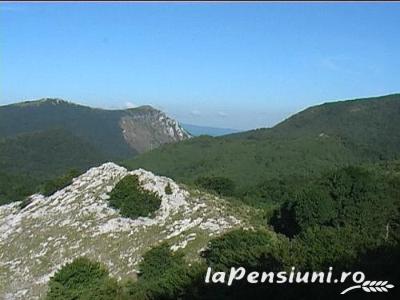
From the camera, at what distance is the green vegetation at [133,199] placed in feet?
134

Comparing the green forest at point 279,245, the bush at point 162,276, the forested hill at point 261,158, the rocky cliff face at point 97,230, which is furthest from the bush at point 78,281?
the forested hill at point 261,158

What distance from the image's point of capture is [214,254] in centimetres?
3322

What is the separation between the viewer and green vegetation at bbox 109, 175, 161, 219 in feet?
134

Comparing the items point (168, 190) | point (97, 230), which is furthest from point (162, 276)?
point (168, 190)

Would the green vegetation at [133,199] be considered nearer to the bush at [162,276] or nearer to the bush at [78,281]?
the bush at [162,276]

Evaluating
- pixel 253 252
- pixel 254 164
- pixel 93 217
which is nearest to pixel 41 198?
pixel 93 217

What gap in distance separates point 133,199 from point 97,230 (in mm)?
3738

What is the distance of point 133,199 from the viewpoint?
137 feet

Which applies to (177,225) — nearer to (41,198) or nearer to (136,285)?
(136,285)

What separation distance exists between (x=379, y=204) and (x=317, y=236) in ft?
60.8

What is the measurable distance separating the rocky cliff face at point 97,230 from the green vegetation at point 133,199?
487 millimetres

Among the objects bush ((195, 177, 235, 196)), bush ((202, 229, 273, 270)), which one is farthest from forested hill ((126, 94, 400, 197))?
bush ((202, 229, 273, 270))

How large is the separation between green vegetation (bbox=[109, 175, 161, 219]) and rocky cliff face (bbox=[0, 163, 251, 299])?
49 cm

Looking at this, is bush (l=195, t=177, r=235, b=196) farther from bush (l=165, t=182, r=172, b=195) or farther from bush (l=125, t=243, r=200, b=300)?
bush (l=125, t=243, r=200, b=300)
